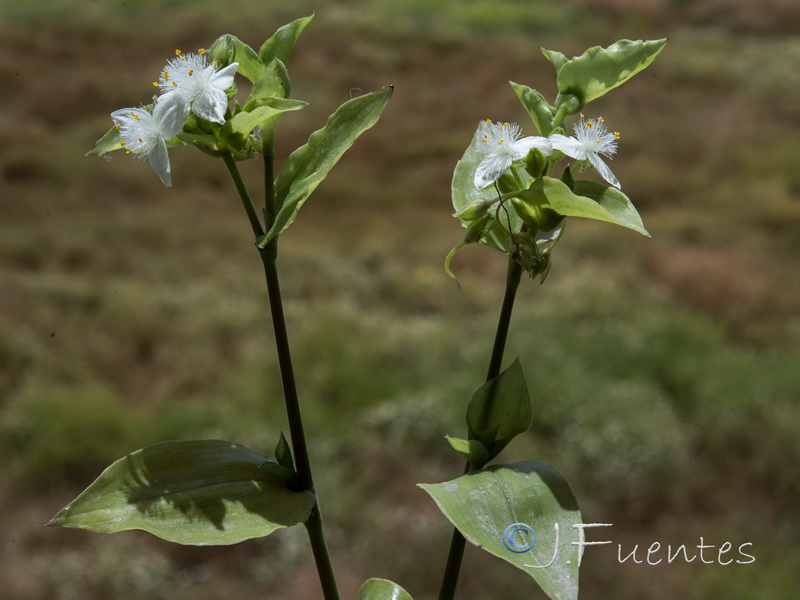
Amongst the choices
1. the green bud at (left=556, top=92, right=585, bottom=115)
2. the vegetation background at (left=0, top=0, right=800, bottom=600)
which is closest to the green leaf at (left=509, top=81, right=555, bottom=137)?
the green bud at (left=556, top=92, right=585, bottom=115)

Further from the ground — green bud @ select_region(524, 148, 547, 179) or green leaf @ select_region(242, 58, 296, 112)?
green leaf @ select_region(242, 58, 296, 112)

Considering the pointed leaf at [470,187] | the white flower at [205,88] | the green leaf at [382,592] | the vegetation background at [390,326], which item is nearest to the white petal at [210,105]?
the white flower at [205,88]

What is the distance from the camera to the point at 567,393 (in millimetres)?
1771

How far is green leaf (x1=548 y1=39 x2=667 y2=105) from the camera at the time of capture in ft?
1.01

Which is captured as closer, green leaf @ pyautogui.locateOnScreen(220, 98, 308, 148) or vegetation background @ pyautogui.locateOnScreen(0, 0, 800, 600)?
green leaf @ pyautogui.locateOnScreen(220, 98, 308, 148)

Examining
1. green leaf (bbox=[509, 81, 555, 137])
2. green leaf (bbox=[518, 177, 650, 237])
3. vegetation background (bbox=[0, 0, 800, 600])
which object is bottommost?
vegetation background (bbox=[0, 0, 800, 600])

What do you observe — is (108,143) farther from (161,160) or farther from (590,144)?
(590,144)

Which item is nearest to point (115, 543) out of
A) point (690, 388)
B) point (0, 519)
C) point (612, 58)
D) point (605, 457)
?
point (0, 519)

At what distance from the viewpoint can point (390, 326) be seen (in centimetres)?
207

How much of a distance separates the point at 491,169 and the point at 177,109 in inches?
4.7

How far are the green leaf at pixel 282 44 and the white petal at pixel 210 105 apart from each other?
5cm

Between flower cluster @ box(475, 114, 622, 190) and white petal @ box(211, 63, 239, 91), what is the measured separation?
10cm

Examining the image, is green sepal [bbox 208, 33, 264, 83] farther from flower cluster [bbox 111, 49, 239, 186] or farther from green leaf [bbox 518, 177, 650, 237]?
green leaf [bbox 518, 177, 650, 237]

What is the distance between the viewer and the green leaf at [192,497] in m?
0.31
